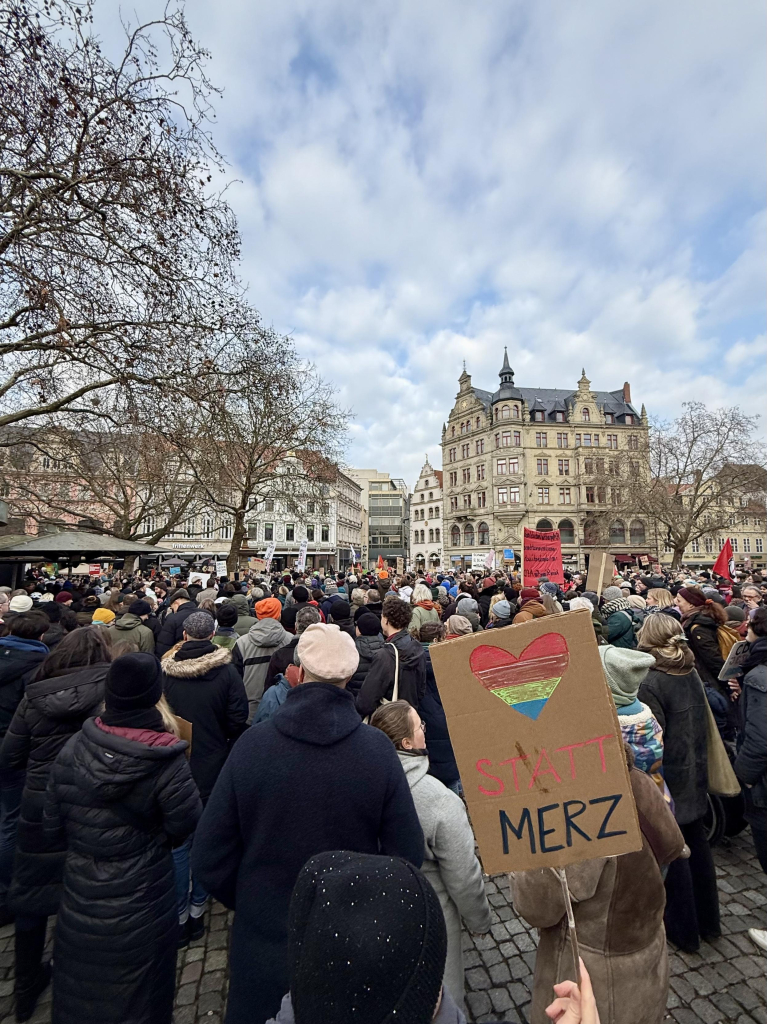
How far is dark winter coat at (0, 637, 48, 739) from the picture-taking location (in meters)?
3.58

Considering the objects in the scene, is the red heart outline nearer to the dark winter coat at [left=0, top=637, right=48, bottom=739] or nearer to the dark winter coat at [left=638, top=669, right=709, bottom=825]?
the dark winter coat at [left=638, top=669, right=709, bottom=825]

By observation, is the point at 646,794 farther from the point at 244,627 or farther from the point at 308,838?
the point at 244,627

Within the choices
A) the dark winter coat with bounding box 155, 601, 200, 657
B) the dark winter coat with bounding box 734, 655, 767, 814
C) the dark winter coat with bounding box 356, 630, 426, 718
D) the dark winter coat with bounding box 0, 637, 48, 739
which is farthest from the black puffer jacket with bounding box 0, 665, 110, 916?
the dark winter coat with bounding box 734, 655, 767, 814

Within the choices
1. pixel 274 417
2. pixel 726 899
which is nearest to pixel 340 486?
pixel 274 417

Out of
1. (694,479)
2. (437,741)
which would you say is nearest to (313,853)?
(437,741)

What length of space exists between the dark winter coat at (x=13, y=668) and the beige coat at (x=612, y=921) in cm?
364

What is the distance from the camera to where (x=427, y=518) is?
2608 inches

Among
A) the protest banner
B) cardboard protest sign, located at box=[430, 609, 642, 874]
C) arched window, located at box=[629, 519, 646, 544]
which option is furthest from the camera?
arched window, located at box=[629, 519, 646, 544]

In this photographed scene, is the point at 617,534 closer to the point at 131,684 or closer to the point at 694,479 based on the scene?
the point at 694,479

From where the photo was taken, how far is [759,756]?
123 inches

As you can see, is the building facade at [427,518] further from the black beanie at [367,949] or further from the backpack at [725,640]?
the black beanie at [367,949]

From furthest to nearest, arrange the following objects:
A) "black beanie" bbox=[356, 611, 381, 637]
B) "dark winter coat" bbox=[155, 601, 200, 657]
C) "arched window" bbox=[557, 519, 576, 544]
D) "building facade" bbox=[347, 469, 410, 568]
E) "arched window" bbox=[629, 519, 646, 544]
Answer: "building facade" bbox=[347, 469, 410, 568]
"arched window" bbox=[629, 519, 646, 544]
"arched window" bbox=[557, 519, 576, 544]
"dark winter coat" bbox=[155, 601, 200, 657]
"black beanie" bbox=[356, 611, 381, 637]

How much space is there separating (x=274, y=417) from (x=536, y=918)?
67.1 feet

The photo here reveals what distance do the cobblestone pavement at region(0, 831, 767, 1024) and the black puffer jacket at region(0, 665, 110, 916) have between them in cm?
68
